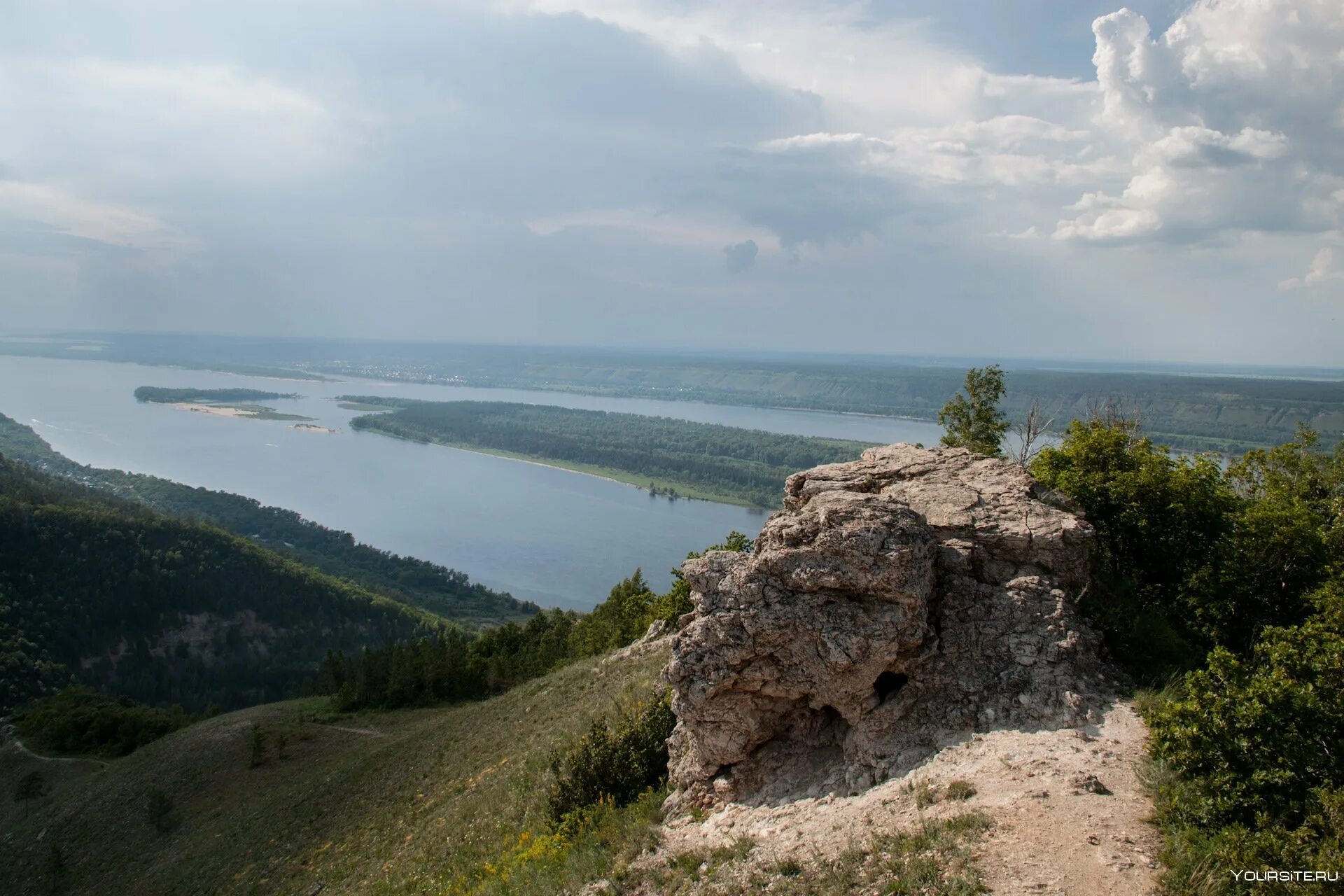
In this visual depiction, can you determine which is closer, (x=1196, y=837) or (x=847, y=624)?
(x=1196, y=837)

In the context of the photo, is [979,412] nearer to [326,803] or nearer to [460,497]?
[326,803]

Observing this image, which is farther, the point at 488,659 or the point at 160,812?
the point at 488,659

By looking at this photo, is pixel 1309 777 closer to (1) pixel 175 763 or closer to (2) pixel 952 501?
(2) pixel 952 501

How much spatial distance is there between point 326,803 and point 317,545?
95865 mm

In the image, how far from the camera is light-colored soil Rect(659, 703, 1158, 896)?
23.4 ft

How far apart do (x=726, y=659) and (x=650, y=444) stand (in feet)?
520

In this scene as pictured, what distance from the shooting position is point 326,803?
21031 mm

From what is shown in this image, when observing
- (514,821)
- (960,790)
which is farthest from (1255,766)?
(514,821)

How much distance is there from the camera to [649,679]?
18.0 meters

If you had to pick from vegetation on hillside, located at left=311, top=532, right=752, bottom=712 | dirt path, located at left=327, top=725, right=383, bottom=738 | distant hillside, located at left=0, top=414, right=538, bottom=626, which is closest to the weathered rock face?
vegetation on hillside, located at left=311, top=532, right=752, bottom=712

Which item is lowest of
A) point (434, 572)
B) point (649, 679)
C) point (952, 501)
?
point (434, 572)

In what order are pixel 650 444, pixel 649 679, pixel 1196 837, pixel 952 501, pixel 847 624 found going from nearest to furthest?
pixel 1196 837, pixel 847 624, pixel 952 501, pixel 649 679, pixel 650 444

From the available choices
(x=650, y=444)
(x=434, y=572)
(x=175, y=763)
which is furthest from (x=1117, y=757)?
(x=650, y=444)

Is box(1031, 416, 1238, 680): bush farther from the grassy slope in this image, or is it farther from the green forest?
the green forest
